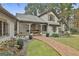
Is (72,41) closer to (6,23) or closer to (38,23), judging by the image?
(38,23)

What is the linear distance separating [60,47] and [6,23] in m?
0.90

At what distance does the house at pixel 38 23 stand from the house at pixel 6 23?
0.09 m

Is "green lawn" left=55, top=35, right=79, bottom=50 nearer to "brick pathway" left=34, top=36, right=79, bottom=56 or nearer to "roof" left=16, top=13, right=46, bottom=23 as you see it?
"brick pathway" left=34, top=36, right=79, bottom=56

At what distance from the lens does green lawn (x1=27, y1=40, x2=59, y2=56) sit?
5480 millimetres

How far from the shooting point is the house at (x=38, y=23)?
18.4ft

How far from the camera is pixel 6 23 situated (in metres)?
5.54

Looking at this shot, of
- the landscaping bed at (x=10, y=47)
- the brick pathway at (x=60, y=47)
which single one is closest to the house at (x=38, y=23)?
the brick pathway at (x=60, y=47)

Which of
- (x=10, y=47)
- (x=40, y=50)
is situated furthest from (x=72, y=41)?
(x=10, y=47)

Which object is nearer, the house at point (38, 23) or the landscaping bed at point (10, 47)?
the landscaping bed at point (10, 47)

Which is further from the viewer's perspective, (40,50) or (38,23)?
(38,23)

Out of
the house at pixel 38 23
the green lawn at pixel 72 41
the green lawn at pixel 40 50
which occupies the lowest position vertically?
the green lawn at pixel 40 50

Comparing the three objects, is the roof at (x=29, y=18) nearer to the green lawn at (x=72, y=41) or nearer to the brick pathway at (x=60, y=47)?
the brick pathway at (x=60, y=47)

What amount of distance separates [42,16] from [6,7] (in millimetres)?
590

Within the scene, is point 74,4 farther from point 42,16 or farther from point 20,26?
point 20,26
